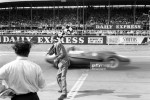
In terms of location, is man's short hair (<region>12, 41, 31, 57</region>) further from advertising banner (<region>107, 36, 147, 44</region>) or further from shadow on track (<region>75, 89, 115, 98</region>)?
advertising banner (<region>107, 36, 147, 44</region>)

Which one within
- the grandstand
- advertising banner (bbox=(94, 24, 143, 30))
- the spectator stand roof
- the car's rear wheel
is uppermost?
the spectator stand roof

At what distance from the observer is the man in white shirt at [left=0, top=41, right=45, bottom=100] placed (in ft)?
15.1

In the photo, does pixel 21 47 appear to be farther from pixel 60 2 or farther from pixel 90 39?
pixel 60 2

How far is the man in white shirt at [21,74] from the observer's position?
4.62m

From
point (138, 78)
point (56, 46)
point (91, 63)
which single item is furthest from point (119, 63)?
point (56, 46)

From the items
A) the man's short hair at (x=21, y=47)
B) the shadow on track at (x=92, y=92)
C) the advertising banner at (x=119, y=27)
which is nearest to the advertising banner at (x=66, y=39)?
the advertising banner at (x=119, y=27)

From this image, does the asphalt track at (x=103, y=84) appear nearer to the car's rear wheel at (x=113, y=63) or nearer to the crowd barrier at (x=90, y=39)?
the car's rear wheel at (x=113, y=63)

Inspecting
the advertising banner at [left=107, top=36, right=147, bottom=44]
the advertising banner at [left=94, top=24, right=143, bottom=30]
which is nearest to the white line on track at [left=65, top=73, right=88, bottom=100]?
the advertising banner at [left=107, top=36, right=147, bottom=44]

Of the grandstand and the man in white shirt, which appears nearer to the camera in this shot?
the man in white shirt

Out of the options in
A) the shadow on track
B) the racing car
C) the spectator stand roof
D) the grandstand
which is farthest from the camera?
the grandstand

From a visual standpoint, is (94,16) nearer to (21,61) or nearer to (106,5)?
(106,5)

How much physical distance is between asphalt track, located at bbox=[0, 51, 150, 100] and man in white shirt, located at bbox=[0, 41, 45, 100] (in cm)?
499

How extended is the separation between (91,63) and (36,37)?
67.0ft

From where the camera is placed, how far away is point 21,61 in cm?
465
